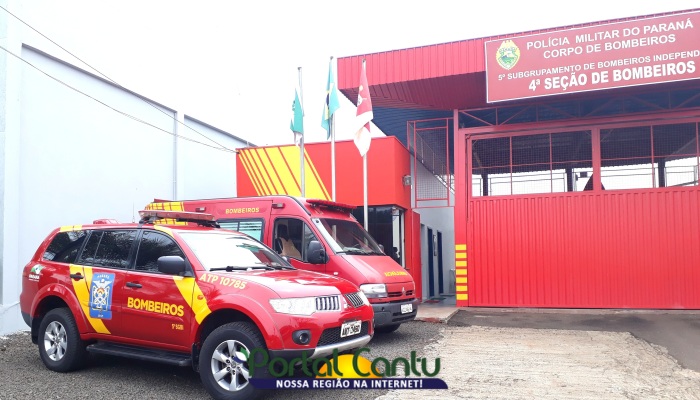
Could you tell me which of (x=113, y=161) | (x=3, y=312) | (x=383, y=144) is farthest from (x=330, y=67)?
(x=3, y=312)

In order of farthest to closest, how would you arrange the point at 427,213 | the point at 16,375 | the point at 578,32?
1. the point at 427,213
2. the point at 578,32
3. the point at 16,375

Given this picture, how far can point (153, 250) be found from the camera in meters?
6.32

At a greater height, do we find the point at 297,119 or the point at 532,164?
the point at 297,119

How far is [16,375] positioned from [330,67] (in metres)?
9.59

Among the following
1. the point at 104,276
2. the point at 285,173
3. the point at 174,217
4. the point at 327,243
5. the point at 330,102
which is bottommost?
the point at 104,276

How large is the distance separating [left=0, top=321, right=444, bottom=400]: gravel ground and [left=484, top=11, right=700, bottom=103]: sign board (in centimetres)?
727

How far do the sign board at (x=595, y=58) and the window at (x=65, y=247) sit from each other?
8.98 m

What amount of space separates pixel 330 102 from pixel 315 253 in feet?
19.4

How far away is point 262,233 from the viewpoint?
30.6 ft

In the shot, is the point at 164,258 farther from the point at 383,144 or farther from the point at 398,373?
the point at 383,144

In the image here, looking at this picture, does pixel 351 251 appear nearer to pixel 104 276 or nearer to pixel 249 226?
pixel 249 226

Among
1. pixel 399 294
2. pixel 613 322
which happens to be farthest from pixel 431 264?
pixel 399 294

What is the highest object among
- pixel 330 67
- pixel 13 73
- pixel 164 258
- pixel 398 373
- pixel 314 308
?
pixel 330 67

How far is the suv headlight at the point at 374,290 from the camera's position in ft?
27.5
